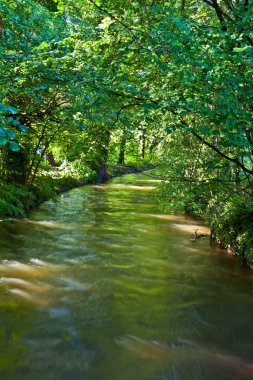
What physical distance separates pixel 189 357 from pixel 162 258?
4432 mm

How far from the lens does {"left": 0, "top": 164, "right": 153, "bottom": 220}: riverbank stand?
10325 mm

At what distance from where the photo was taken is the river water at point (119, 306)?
5.13 metres

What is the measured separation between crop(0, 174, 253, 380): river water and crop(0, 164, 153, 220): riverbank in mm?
1013

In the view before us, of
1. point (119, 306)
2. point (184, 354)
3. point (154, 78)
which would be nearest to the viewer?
point (184, 354)

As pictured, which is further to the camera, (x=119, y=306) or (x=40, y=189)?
(x=40, y=189)

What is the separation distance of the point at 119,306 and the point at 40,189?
9.15 meters

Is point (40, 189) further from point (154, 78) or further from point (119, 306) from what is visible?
point (119, 306)

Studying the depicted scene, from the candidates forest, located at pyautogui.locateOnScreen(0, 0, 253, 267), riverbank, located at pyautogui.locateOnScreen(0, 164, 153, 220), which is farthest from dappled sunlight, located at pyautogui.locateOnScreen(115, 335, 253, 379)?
riverbank, located at pyautogui.locateOnScreen(0, 164, 153, 220)

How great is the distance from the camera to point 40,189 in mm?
15000

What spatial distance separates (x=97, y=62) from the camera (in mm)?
6887

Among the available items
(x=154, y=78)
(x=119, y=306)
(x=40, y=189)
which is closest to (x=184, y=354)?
(x=119, y=306)

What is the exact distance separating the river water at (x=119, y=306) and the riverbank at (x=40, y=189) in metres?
1.01

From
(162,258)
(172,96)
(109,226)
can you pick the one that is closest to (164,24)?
(172,96)

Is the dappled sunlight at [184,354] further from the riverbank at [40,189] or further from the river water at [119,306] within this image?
the riverbank at [40,189]
